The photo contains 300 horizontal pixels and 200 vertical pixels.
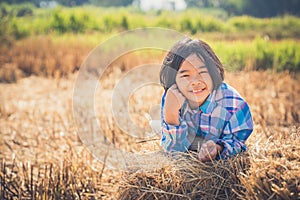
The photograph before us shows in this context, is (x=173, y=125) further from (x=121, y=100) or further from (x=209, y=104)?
(x=121, y=100)

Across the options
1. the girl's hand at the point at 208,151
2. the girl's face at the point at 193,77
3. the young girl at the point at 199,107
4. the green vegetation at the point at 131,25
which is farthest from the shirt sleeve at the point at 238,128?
the green vegetation at the point at 131,25

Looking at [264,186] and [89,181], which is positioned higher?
[264,186]

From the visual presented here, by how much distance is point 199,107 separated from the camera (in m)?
2.44

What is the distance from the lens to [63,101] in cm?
591

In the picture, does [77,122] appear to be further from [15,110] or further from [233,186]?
[233,186]

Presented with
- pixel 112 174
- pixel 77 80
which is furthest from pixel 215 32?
pixel 112 174

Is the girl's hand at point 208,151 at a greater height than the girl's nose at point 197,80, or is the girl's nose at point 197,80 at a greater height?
the girl's nose at point 197,80

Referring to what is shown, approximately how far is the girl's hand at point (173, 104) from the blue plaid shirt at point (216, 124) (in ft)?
0.17

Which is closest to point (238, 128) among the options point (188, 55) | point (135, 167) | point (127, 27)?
point (188, 55)

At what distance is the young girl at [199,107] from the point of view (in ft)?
7.57

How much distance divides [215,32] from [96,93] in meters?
7.99

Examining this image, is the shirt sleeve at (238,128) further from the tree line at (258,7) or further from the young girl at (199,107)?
the tree line at (258,7)

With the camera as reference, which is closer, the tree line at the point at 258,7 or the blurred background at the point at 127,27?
the blurred background at the point at 127,27

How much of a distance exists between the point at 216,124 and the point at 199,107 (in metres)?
0.13
